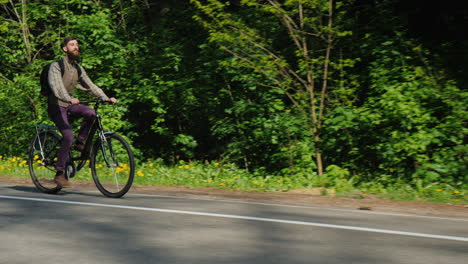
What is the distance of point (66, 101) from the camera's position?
7.58 meters

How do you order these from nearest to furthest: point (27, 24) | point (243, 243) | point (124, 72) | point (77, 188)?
1. point (243, 243)
2. point (77, 188)
3. point (124, 72)
4. point (27, 24)

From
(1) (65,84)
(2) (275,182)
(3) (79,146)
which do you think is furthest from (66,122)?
(2) (275,182)

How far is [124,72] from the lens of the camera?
45.1 feet

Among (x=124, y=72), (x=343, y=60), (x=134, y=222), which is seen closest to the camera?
(x=134, y=222)

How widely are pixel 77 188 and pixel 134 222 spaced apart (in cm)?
346

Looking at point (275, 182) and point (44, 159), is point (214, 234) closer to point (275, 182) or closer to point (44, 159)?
point (44, 159)

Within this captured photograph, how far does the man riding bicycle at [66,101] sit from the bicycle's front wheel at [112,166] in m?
0.37

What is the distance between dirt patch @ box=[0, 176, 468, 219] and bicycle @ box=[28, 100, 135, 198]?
0.72 metres

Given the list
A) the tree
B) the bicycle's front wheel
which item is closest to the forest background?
the tree

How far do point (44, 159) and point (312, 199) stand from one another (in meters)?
3.78

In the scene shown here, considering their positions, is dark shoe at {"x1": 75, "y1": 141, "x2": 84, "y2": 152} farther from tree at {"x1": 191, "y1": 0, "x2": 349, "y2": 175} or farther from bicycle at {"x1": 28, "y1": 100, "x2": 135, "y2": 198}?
tree at {"x1": 191, "y1": 0, "x2": 349, "y2": 175}

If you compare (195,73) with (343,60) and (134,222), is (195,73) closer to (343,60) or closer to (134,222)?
(343,60)

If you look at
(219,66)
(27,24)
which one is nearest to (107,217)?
(219,66)

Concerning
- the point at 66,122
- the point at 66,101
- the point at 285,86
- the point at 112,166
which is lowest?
the point at 112,166
